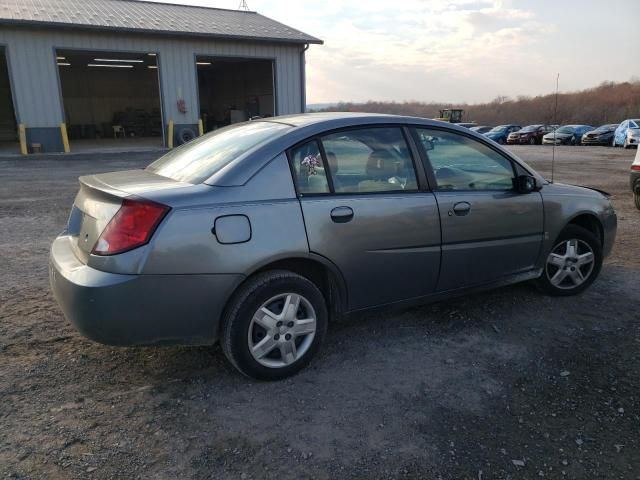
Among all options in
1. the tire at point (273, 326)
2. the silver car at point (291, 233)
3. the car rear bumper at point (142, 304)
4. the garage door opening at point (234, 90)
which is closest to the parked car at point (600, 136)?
the garage door opening at point (234, 90)

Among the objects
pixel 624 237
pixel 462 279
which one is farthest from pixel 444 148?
pixel 624 237

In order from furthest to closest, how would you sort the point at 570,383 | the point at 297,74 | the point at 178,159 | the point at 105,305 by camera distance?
1. the point at 297,74
2. the point at 178,159
3. the point at 570,383
4. the point at 105,305

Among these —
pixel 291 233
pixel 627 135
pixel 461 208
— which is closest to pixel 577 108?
pixel 627 135

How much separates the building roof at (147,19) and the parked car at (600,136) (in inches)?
707

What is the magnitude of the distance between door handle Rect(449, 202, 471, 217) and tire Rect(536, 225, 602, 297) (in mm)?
1124

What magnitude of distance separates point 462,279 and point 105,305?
2483 millimetres

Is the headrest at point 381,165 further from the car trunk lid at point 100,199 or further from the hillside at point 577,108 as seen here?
the hillside at point 577,108

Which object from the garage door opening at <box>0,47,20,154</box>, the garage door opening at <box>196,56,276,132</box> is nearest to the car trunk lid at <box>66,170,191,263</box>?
the garage door opening at <box>196,56,276,132</box>

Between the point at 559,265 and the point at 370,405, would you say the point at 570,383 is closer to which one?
the point at 370,405

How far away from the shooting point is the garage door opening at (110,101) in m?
30.6

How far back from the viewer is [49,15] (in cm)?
1844

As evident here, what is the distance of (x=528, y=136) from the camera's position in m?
34.2

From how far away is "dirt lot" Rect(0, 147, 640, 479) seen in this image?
2.40m

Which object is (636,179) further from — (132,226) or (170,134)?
(170,134)
